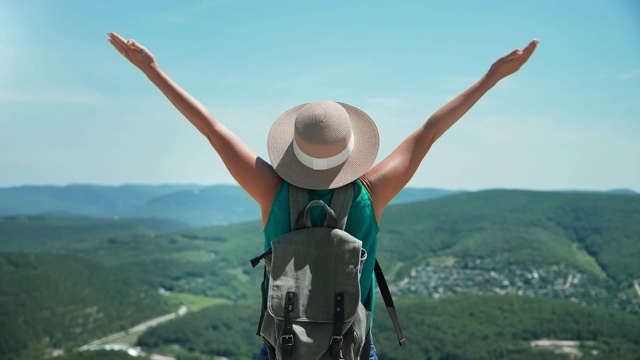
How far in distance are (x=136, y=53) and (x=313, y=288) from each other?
0.97 metres

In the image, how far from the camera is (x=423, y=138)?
2199 mm

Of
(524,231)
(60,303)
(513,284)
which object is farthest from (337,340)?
(524,231)

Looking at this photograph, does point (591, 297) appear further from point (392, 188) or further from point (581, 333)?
point (392, 188)

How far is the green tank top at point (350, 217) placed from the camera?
203cm

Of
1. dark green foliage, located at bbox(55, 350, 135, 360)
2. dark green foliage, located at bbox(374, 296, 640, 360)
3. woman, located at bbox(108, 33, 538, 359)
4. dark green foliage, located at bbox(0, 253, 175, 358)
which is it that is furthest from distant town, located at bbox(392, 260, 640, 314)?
woman, located at bbox(108, 33, 538, 359)

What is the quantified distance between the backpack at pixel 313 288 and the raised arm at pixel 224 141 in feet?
0.60

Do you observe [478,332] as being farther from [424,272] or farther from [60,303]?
[60,303]

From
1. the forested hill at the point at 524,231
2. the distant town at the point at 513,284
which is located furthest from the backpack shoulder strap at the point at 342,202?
the forested hill at the point at 524,231

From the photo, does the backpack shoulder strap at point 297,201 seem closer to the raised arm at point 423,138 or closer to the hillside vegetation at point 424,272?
the raised arm at point 423,138

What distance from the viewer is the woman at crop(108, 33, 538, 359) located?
6.61 ft

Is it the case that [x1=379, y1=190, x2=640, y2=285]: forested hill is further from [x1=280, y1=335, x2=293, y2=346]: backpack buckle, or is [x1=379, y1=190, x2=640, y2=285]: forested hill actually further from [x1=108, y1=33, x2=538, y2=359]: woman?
[x1=280, y1=335, x2=293, y2=346]: backpack buckle

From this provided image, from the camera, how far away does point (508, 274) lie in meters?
82.2

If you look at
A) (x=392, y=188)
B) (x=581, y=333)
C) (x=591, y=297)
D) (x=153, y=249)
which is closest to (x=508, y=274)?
(x=591, y=297)

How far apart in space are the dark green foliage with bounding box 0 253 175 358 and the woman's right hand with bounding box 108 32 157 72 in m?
66.8
